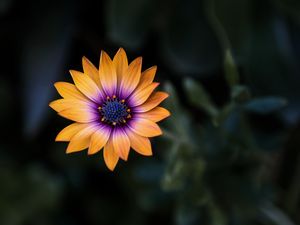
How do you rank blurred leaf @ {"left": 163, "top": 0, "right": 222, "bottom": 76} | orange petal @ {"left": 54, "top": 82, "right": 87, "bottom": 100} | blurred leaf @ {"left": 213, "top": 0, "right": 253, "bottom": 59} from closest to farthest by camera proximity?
orange petal @ {"left": 54, "top": 82, "right": 87, "bottom": 100} < blurred leaf @ {"left": 213, "top": 0, "right": 253, "bottom": 59} < blurred leaf @ {"left": 163, "top": 0, "right": 222, "bottom": 76}

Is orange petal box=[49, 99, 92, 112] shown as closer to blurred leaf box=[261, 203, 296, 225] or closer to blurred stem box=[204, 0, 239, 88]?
blurred stem box=[204, 0, 239, 88]

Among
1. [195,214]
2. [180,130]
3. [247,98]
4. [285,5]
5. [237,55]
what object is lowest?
[195,214]

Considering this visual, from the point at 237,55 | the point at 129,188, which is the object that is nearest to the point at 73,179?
the point at 129,188

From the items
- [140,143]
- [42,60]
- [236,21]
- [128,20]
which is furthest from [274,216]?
[42,60]

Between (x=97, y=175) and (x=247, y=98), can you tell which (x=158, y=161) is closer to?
(x=97, y=175)

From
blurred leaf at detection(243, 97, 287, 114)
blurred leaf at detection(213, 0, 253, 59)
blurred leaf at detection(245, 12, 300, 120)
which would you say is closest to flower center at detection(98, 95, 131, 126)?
blurred leaf at detection(243, 97, 287, 114)

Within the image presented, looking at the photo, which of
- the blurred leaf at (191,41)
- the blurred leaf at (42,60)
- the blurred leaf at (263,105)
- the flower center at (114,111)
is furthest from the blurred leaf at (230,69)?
the blurred leaf at (42,60)
